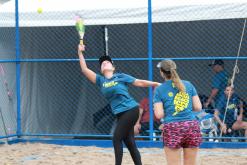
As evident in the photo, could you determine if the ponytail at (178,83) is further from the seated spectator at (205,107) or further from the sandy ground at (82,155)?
the seated spectator at (205,107)

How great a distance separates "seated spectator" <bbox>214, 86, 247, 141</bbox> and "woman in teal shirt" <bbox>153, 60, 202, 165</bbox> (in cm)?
516

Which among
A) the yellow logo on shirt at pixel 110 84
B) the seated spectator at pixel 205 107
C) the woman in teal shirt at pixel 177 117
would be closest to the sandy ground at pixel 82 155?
the seated spectator at pixel 205 107

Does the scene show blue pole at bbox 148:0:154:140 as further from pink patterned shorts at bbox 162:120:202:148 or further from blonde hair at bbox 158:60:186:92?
pink patterned shorts at bbox 162:120:202:148

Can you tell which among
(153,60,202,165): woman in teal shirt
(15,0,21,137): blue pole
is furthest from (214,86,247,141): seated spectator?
(153,60,202,165): woman in teal shirt

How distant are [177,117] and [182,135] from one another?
0.64ft

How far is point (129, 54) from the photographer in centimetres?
1216

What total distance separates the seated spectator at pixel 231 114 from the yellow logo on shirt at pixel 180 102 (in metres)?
5.19

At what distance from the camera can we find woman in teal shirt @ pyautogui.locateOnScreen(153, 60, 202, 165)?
5895 mm

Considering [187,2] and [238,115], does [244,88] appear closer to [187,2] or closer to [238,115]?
[238,115]

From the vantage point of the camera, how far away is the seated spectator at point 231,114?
→ 11.1 m

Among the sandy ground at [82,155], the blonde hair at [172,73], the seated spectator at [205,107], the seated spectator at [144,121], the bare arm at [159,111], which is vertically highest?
the blonde hair at [172,73]

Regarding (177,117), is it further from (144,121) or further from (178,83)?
(144,121)

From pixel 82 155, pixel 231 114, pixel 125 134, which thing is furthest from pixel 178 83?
pixel 231 114

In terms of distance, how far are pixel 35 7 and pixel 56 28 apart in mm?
901
